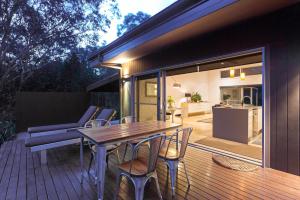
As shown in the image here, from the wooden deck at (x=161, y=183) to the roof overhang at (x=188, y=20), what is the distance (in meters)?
2.45

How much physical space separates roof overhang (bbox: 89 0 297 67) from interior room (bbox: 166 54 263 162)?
0.85 meters

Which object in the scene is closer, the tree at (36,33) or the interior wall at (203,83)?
the tree at (36,33)

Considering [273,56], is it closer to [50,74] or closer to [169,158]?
[169,158]

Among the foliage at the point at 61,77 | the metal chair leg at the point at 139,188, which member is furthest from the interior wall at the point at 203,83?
the metal chair leg at the point at 139,188

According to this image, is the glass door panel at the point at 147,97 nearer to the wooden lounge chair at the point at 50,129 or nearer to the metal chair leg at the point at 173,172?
the wooden lounge chair at the point at 50,129

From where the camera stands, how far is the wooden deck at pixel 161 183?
2.19 m

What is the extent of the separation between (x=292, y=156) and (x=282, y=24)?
6.63 feet

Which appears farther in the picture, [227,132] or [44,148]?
[227,132]

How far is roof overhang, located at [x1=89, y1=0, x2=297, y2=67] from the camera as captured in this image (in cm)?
257

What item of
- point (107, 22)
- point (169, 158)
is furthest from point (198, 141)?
point (107, 22)

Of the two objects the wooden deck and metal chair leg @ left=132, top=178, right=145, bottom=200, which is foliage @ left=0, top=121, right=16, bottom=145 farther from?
metal chair leg @ left=132, top=178, right=145, bottom=200

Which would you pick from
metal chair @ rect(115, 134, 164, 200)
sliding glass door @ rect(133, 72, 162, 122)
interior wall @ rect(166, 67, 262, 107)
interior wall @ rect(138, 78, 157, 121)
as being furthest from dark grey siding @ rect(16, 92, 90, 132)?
Result: metal chair @ rect(115, 134, 164, 200)

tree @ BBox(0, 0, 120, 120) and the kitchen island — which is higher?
tree @ BBox(0, 0, 120, 120)

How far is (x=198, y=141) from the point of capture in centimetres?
467
